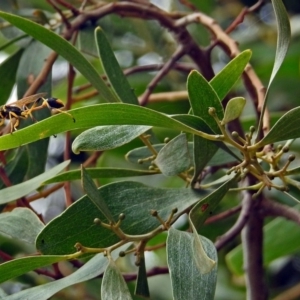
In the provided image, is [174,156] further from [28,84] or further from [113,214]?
[28,84]

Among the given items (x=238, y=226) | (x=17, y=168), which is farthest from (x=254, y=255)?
(x=17, y=168)

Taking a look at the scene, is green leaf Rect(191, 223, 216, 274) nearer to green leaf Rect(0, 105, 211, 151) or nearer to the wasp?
green leaf Rect(0, 105, 211, 151)

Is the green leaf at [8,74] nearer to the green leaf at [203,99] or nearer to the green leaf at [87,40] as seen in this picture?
the green leaf at [87,40]

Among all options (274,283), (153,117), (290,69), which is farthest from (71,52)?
(274,283)

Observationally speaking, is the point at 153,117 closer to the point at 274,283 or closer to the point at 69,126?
the point at 69,126

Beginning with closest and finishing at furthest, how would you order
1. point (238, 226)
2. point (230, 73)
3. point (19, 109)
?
1. point (230, 73)
2. point (19, 109)
3. point (238, 226)

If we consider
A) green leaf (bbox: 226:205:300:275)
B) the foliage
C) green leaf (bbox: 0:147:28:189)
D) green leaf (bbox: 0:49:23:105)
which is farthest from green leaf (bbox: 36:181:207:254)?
green leaf (bbox: 226:205:300:275)

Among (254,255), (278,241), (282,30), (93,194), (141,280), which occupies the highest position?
(282,30)
